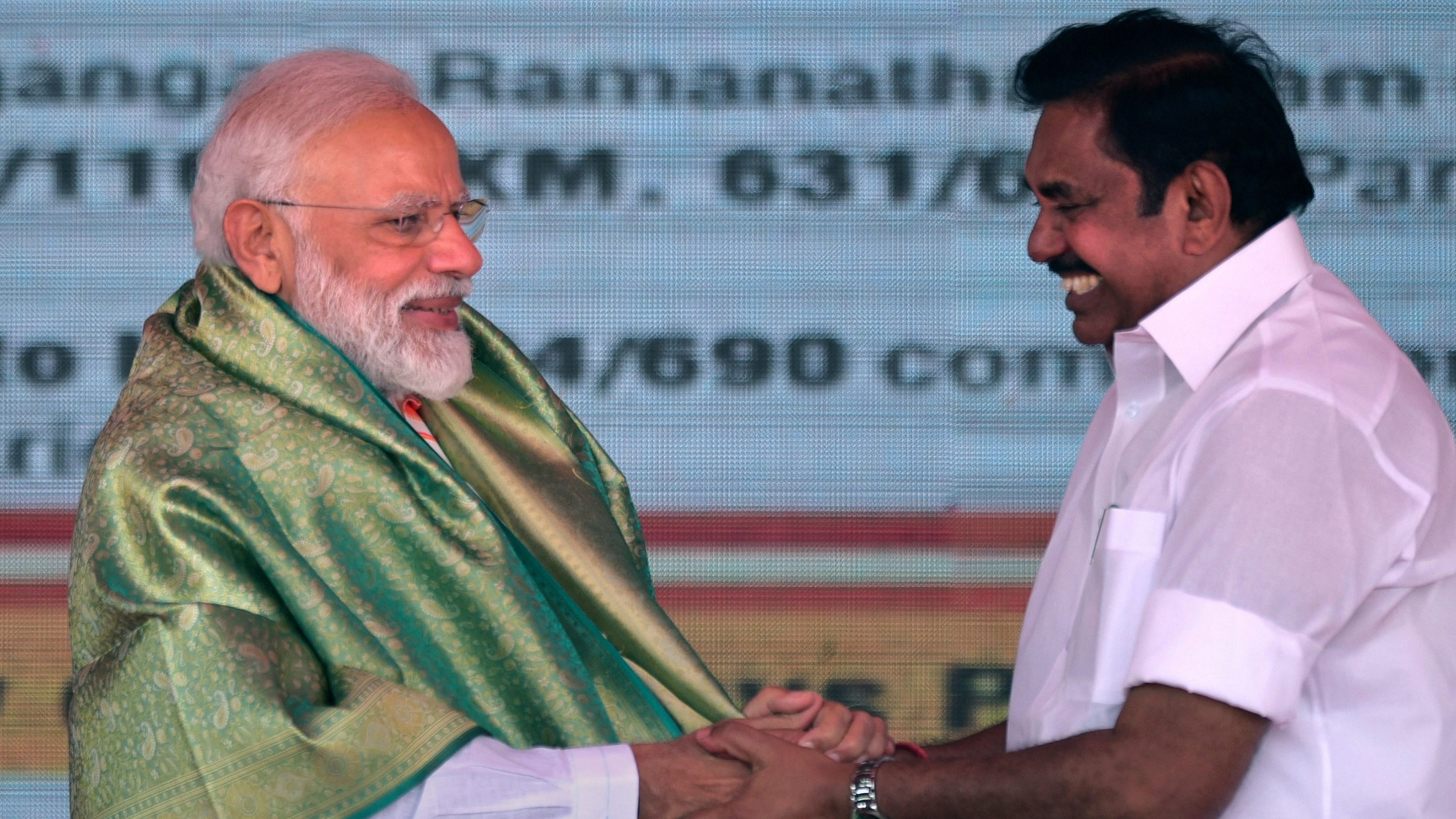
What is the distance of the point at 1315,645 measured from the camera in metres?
1.72

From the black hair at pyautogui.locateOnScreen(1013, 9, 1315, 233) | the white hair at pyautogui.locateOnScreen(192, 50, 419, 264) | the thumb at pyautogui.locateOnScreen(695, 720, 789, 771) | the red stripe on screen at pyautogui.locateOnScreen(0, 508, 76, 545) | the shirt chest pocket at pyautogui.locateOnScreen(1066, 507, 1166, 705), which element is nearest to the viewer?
the shirt chest pocket at pyautogui.locateOnScreen(1066, 507, 1166, 705)

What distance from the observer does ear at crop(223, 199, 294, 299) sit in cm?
231

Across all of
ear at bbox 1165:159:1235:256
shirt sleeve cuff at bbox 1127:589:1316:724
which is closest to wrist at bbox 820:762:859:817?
shirt sleeve cuff at bbox 1127:589:1316:724

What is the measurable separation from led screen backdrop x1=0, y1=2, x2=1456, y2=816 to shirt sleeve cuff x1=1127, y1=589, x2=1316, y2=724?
2.08 metres

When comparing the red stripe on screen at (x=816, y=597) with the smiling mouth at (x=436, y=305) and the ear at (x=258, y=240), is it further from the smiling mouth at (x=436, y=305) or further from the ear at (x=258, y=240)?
the ear at (x=258, y=240)

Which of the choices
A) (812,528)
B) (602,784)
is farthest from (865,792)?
(812,528)

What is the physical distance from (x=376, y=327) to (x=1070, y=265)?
1016 mm

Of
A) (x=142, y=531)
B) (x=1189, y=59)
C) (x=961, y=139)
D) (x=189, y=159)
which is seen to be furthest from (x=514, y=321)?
(x=1189, y=59)

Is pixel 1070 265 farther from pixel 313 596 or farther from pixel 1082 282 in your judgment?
pixel 313 596

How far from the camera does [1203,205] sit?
198cm

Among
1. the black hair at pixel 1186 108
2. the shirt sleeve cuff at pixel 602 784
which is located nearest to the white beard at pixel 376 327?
the shirt sleeve cuff at pixel 602 784

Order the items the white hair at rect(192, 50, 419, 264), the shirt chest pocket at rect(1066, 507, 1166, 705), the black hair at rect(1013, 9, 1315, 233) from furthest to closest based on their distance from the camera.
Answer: the white hair at rect(192, 50, 419, 264), the black hair at rect(1013, 9, 1315, 233), the shirt chest pocket at rect(1066, 507, 1166, 705)

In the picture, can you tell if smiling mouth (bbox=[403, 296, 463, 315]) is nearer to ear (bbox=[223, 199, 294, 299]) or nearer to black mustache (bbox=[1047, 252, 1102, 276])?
ear (bbox=[223, 199, 294, 299])

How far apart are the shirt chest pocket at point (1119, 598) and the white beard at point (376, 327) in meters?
1.03
